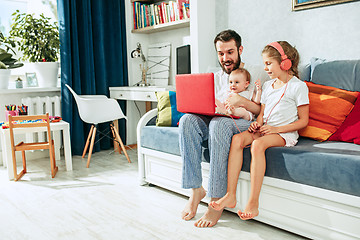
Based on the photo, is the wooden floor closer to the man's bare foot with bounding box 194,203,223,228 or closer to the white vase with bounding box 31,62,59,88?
the man's bare foot with bounding box 194,203,223,228

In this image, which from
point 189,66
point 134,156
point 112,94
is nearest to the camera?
point 189,66

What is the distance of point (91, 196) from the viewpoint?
226 cm

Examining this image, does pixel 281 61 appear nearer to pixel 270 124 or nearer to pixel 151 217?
pixel 270 124

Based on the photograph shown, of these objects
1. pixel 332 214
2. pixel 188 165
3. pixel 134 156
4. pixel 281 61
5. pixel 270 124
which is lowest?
pixel 134 156

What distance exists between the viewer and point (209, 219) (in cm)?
176

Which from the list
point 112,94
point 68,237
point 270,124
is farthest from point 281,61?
point 112,94

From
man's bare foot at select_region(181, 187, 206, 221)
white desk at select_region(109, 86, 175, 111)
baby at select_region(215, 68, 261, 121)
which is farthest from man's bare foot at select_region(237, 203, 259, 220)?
white desk at select_region(109, 86, 175, 111)

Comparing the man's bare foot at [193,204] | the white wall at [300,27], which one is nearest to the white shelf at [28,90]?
the white wall at [300,27]

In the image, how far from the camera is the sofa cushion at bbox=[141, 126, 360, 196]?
1.36m

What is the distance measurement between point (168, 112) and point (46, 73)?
1724mm

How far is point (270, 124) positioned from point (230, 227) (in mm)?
577

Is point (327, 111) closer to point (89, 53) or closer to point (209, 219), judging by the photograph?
point (209, 219)

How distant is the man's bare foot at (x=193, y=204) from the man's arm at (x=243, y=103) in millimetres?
524

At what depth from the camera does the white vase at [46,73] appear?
11.0ft
